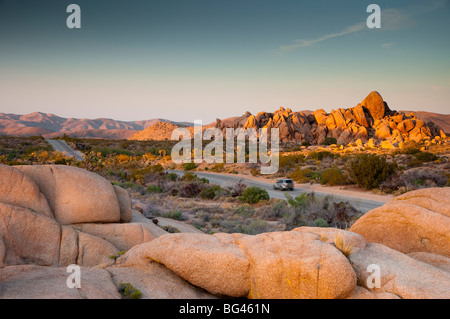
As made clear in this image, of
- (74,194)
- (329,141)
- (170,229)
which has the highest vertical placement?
(329,141)

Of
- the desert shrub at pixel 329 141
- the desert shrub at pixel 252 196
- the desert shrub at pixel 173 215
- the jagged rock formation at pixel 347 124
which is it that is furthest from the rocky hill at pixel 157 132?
the desert shrub at pixel 173 215

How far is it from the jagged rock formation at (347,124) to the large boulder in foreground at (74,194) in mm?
77460

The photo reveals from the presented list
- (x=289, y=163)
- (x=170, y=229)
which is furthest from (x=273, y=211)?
(x=289, y=163)

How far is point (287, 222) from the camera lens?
544 inches

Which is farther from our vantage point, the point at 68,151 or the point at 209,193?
the point at 68,151

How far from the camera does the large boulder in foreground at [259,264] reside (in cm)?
436

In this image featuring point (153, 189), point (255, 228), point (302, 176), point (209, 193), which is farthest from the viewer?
point (302, 176)

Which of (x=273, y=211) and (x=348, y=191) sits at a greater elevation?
(x=273, y=211)

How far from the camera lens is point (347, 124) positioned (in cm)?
8531

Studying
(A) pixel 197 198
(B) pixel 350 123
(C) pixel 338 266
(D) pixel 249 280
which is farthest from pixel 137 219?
(B) pixel 350 123

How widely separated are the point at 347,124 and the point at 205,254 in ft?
290

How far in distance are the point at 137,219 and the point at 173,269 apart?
584cm

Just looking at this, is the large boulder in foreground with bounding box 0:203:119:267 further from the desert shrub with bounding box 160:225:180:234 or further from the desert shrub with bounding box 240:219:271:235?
the desert shrub with bounding box 240:219:271:235

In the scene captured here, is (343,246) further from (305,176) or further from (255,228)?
(305,176)
